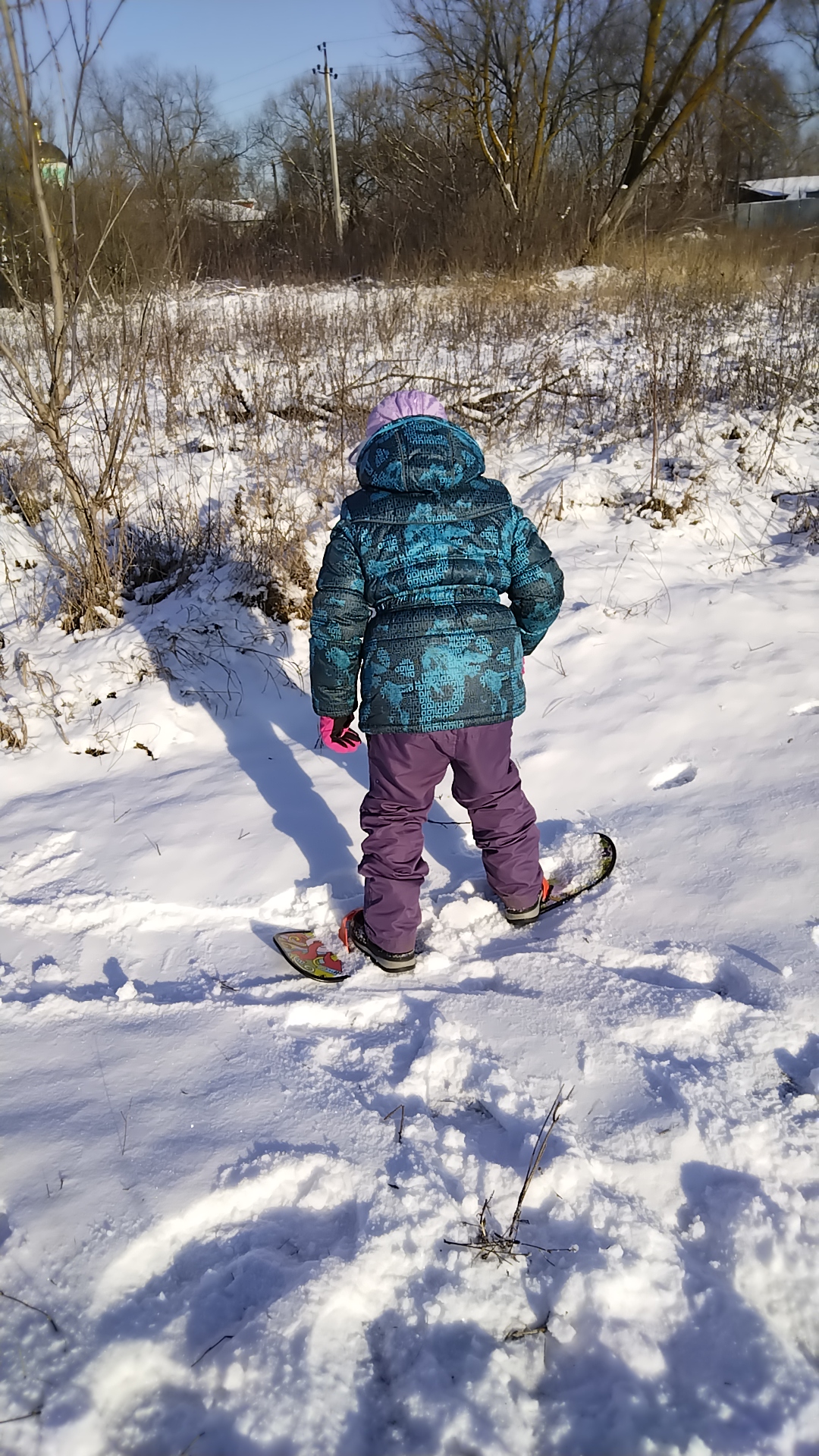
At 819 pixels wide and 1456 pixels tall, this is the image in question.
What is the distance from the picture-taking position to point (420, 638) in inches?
80.1

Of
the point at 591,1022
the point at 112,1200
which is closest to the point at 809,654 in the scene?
the point at 591,1022

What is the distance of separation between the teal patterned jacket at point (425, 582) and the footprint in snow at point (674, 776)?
0.99 metres

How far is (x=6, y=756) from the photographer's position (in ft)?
10.6

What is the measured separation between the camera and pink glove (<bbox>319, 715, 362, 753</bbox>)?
2.29 metres

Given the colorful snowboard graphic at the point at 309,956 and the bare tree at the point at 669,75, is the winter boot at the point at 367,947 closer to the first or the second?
the colorful snowboard graphic at the point at 309,956

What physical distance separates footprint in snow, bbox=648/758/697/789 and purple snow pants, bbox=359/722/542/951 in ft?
2.72

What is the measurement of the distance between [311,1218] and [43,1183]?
510mm

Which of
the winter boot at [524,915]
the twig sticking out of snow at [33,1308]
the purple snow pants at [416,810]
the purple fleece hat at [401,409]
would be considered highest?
the purple fleece hat at [401,409]

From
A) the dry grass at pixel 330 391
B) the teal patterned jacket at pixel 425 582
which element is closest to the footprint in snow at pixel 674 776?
the teal patterned jacket at pixel 425 582

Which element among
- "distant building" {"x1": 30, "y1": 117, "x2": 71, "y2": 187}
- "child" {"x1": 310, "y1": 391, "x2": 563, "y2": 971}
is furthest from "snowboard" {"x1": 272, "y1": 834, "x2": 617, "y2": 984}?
"distant building" {"x1": 30, "y1": 117, "x2": 71, "y2": 187}

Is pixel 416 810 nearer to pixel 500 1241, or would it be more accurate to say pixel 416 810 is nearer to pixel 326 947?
pixel 326 947

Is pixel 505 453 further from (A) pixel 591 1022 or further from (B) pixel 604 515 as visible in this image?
(A) pixel 591 1022

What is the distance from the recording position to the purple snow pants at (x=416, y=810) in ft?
6.95

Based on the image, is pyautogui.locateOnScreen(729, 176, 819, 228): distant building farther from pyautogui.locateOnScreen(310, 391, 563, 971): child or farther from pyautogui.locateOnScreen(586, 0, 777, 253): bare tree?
pyautogui.locateOnScreen(310, 391, 563, 971): child
